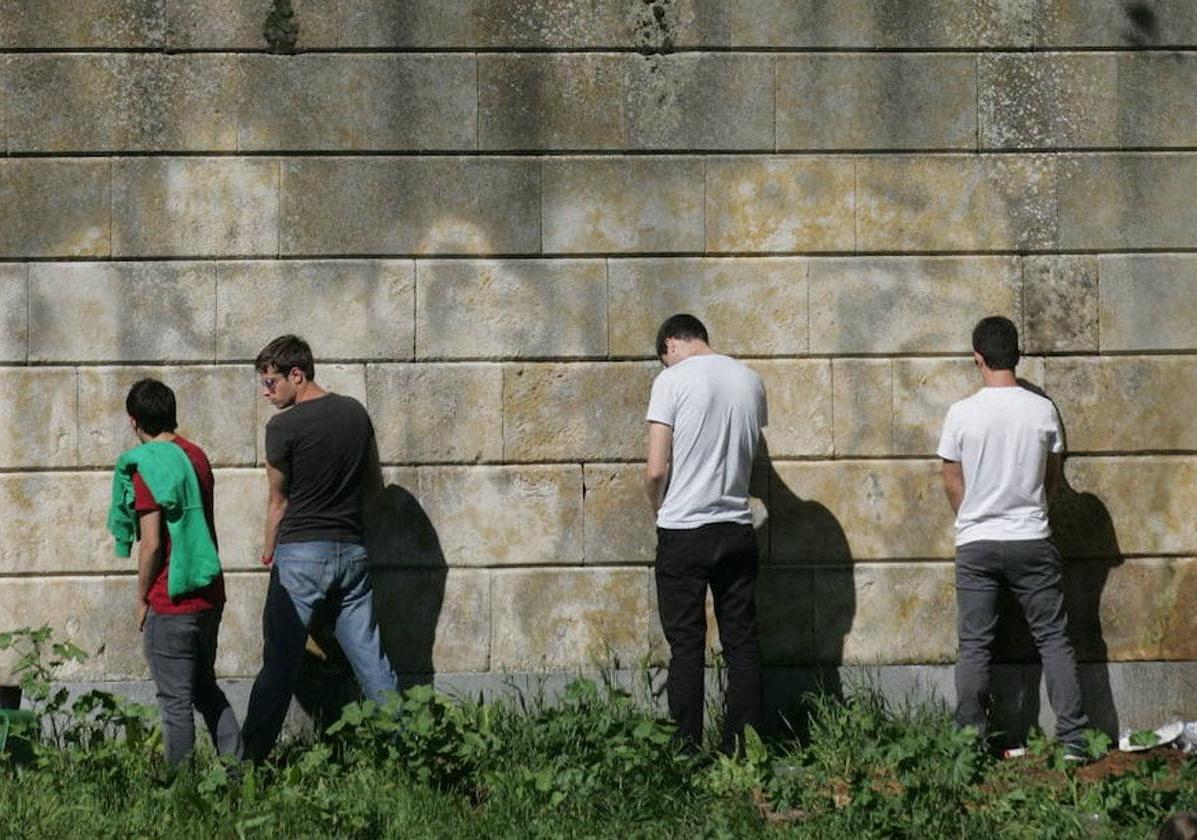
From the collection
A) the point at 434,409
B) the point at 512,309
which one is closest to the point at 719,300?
the point at 512,309

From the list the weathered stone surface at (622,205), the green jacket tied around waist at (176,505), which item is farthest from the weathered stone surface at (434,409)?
the green jacket tied around waist at (176,505)

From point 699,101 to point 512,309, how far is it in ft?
4.04

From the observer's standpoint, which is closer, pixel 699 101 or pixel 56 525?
pixel 56 525

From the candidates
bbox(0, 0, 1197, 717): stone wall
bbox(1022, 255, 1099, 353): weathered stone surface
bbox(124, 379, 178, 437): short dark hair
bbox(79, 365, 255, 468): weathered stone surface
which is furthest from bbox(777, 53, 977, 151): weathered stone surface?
bbox(124, 379, 178, 437): short dark hair

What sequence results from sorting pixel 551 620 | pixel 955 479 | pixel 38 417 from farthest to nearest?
pixel 551 620
pixel 38 417
pixel 955 479

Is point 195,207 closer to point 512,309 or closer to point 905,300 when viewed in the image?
point 512,309

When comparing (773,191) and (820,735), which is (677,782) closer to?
(820,735)

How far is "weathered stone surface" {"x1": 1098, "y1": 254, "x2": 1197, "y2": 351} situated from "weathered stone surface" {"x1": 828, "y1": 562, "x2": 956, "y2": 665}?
52.7 inches

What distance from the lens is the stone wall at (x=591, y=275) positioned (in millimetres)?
7270

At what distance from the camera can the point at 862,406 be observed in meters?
7.41

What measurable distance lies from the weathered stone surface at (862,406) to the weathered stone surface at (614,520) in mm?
911

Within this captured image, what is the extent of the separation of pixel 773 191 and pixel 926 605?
1.96 m

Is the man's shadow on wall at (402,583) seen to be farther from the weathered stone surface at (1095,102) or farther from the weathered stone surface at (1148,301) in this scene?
the weathered stone surface at (1148,301)

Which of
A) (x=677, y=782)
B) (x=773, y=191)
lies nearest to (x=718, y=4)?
(x=773, y=191)
